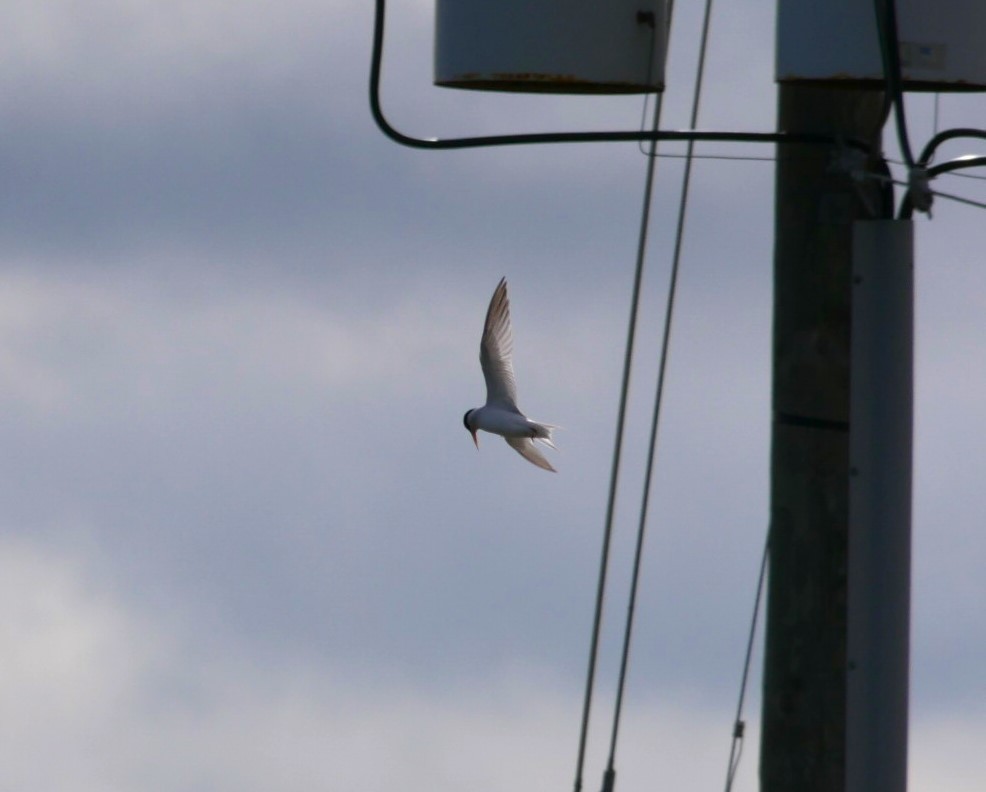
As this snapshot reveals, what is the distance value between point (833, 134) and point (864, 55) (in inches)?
14.0

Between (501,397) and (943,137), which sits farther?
(501,397)

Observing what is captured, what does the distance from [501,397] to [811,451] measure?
11019 millimetres

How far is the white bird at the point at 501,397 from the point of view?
16891 millimetres

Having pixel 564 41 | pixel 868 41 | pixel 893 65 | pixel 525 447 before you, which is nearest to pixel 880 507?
pixel 893 65

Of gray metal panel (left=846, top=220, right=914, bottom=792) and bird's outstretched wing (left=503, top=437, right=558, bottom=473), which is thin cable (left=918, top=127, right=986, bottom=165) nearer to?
gray metal panel (left=846, top=220, right=914, bottom=792)

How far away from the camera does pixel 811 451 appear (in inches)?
260

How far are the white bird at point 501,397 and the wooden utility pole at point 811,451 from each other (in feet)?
32.0

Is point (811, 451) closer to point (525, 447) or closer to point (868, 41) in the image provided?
point (868, 41)

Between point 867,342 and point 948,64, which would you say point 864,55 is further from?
point 867,342

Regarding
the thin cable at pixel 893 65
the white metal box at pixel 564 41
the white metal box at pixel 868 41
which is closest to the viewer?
the thin cable at pixel 893 65

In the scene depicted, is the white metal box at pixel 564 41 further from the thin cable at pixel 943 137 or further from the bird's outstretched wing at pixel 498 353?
the bird's outstretched wing at pixel 498 353

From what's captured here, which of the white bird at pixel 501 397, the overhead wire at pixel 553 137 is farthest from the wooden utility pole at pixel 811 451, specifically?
the white bird at pixel 501 397

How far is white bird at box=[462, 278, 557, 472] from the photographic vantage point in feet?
55.4

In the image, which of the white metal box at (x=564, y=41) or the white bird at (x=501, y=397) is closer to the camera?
the white metal box at (x=564, y=41)
